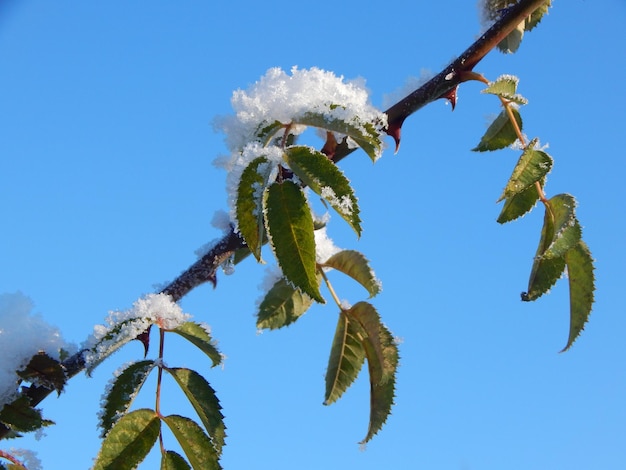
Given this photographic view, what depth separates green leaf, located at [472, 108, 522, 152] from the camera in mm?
1581

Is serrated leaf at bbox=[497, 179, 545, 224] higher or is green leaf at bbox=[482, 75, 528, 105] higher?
green leaf at bbox=[482, 75, 528, 105]

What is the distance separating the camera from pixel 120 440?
1.17m

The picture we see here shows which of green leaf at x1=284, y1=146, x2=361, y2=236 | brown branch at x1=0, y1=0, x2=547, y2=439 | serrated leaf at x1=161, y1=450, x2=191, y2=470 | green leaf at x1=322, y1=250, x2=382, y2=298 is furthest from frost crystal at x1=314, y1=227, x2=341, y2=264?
serrated leaf at x1=161, y1=450, x2=191, y2=470

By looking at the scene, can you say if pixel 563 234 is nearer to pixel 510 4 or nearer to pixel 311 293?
pixel 510 4

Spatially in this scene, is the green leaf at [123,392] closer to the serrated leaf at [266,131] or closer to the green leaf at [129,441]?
the green leaf at [129,441]

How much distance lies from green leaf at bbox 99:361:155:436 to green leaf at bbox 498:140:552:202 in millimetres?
→ 744

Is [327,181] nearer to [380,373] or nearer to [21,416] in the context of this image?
[380,373]

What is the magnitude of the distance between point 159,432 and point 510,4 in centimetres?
112

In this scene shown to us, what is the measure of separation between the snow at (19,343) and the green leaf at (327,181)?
574mm

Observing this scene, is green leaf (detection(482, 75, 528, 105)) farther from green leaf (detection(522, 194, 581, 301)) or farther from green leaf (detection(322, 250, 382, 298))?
green leaf (detection(322, 250, 382, 298))

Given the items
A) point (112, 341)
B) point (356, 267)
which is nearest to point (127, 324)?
point (112, 341)

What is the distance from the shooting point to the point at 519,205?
1.55 meters

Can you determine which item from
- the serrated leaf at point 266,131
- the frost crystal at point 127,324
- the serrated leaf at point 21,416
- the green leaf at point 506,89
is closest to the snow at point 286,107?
the serrated leaf at point 266,131

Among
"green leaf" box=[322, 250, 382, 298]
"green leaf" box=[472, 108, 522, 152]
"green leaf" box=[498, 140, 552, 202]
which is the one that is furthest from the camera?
"green leaf" box=[472, 108, 522, 152]
